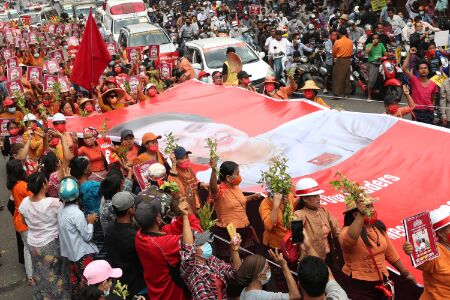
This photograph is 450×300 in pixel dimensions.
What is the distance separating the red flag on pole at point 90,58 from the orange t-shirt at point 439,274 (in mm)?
7157

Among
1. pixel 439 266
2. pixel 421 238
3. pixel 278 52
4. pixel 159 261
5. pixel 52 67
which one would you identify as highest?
pixel 421 238

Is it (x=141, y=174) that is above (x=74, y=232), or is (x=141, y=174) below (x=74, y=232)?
above

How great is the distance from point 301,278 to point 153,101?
5.89 m

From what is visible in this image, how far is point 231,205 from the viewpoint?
18.4 feet

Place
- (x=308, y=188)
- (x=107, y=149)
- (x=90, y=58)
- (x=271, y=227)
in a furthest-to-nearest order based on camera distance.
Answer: (x=90, y=58) < (x=107, y=149) < (x=271, y=227) < (x=308, y=188)

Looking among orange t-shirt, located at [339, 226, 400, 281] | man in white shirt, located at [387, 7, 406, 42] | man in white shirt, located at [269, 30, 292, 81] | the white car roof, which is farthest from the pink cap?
man in white shirt, located at [387, 7, 406, 42]

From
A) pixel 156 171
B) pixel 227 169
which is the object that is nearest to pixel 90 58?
pixel 156 171

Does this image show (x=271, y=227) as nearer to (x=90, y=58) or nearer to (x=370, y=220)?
(x=370, y=220)

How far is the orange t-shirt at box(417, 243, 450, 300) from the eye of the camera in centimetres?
407

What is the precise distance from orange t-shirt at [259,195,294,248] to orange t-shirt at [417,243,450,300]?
4.03 ft

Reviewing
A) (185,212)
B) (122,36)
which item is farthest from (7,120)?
(122,36)

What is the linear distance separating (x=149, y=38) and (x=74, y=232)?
13630mm

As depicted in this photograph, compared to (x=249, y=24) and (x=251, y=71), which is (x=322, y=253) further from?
(x=249, y=24)

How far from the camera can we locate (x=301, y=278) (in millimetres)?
3639
